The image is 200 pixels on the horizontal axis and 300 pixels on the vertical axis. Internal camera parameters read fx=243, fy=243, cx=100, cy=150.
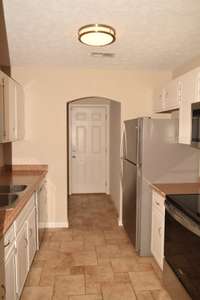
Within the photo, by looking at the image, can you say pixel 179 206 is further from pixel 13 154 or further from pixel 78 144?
pixel 78 144

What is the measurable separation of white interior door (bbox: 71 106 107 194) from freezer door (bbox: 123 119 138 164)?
2.34 m

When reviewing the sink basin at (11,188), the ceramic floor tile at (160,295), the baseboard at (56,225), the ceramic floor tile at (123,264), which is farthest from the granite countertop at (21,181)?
the ceramic floor tile at (160,295)

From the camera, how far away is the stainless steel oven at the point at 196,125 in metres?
2.27

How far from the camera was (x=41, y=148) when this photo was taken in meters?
3.88

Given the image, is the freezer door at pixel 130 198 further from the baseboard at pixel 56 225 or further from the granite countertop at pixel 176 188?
the baseboard at pixel 56 225

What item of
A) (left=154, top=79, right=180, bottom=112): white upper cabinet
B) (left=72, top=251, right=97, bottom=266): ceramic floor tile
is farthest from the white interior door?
(left=72, top=251, right=97, bottom=266): ceramic floor tile

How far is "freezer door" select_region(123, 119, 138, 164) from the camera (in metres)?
3.09

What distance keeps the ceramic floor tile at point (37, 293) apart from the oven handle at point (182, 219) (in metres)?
1.40

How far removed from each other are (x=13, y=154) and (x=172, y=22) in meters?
2.87

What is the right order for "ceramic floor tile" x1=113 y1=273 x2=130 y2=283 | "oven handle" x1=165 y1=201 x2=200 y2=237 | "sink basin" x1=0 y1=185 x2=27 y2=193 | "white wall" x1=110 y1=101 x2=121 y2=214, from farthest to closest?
"white wall" x1=110 y1=101 x2=121 y2=214
"sink basin" x1=0 y1=185 x2=27 y2=193
"ceramic floor tile" x1=113 y1=273 x2=130 y2=283
"oven handle" x1=165 y1=201 x2=200 y2=237

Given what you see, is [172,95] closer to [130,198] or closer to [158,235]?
[130,198]

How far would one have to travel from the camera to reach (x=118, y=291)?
2412 millimetres

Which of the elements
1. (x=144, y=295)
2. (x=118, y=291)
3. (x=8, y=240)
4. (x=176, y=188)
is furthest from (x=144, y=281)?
(x=8, y=240)

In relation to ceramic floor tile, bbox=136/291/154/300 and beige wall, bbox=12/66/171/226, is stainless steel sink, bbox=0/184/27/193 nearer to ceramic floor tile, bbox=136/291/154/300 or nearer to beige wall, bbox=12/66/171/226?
→ beige wall, bbox=12/66/171/226
